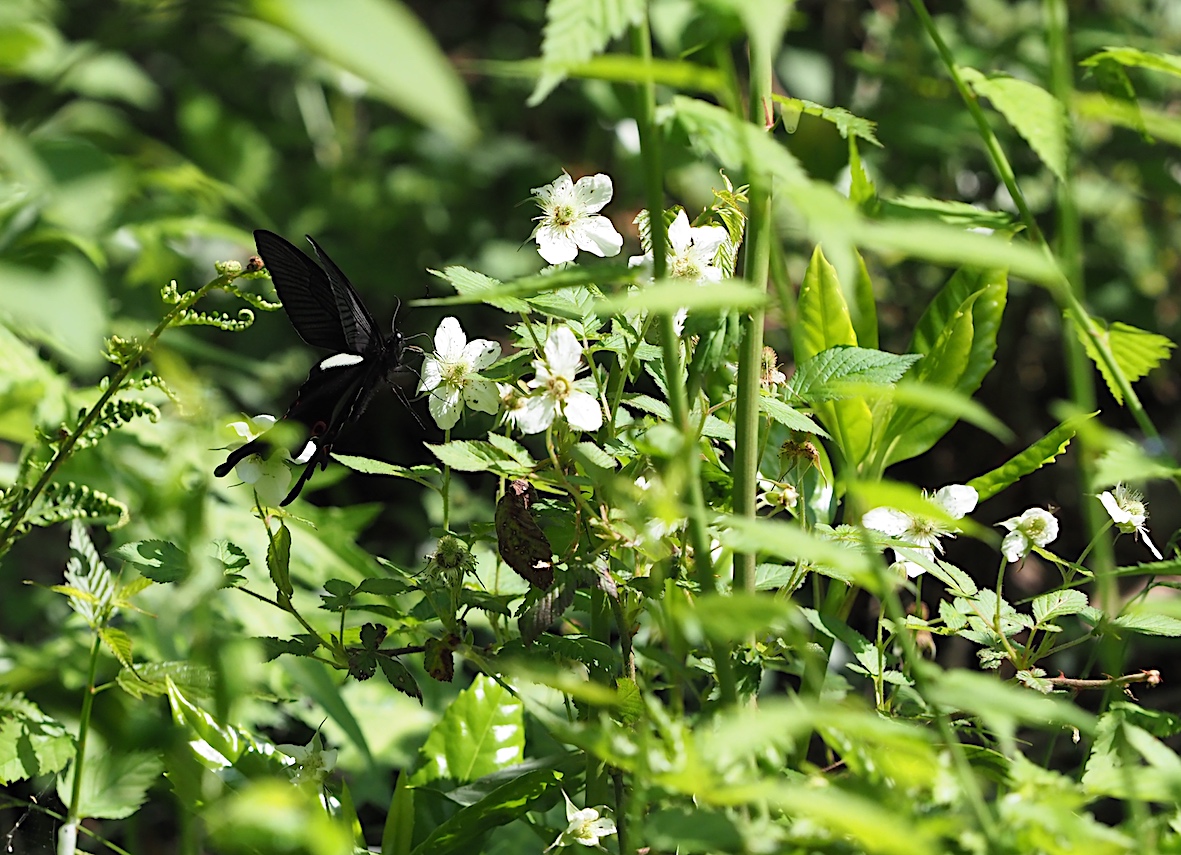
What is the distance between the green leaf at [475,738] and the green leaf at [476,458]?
10.7 inches

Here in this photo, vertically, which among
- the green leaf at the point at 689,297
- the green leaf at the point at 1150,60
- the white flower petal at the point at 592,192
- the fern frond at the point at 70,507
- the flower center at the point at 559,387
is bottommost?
the fern frond at the point at 70,507

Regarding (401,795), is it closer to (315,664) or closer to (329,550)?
(315,664)

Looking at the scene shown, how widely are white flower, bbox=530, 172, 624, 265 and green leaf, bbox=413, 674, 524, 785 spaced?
1.12ft

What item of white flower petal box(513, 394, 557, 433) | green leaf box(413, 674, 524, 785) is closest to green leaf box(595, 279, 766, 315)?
white flower petal box(513, 394, 557, 433)

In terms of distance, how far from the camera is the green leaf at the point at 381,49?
0.28 metres

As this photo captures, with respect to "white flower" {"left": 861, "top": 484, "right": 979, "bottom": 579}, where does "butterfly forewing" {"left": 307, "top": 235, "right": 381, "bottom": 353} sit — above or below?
above

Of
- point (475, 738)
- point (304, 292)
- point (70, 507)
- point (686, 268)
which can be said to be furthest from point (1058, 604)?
point (70, 507)

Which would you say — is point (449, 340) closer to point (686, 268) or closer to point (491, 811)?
point (686, 268)

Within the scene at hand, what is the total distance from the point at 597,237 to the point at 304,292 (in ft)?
0.70

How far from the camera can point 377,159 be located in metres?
2.89

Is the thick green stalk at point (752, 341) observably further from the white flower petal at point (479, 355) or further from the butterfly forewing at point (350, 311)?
the butterfly forewing at point (350, 311)

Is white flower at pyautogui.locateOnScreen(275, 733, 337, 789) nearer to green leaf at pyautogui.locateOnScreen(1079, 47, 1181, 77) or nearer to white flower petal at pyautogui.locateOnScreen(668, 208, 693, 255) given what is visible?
white flower petal at pyautogui.locateOnScreen(668, 208, 693, 255)

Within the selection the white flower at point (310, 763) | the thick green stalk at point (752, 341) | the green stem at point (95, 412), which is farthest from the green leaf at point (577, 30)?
the white flower at point (310, 763)

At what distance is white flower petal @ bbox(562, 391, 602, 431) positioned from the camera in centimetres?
60
